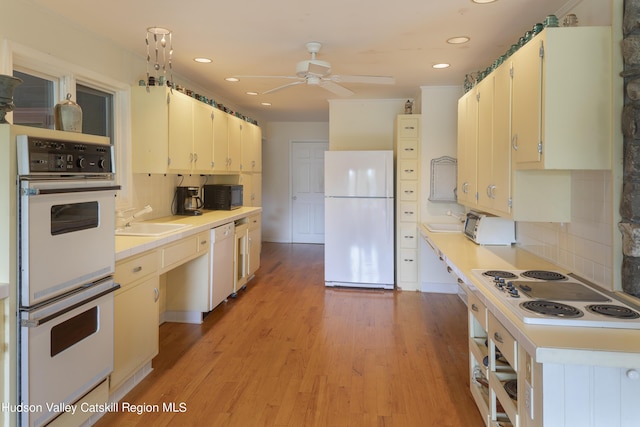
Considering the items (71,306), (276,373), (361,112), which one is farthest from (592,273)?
(361,112)

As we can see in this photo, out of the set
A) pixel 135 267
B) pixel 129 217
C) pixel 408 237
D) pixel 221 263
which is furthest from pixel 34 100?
pixel 408 237

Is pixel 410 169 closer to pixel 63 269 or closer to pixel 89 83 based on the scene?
pixel 89 83

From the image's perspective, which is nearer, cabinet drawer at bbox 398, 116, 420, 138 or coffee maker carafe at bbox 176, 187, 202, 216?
coffee maker carafe at bbox 176, 187, 202, 216

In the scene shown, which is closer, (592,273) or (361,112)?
(592,273)

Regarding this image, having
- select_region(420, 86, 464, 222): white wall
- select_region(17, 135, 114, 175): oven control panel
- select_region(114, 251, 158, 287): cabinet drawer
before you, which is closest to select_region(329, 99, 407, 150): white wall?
select_region(420, 86, 464, 222): white wall

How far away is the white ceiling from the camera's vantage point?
2607 millimetres

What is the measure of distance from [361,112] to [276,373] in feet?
12.8

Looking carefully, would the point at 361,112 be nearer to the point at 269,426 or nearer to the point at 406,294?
the point at 406,294

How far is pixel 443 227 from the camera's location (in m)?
4.49

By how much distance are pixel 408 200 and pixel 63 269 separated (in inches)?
152

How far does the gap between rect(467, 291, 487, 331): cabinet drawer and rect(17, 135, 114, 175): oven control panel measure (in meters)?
1.97

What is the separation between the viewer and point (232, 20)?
2.86 meters

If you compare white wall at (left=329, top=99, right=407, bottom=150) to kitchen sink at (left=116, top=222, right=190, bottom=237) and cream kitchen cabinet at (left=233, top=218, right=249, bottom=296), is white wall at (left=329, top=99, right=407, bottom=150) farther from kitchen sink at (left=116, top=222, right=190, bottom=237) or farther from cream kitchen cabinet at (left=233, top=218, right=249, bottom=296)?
kitchen sink at (left=116, top=222, right=190, bottom=237)

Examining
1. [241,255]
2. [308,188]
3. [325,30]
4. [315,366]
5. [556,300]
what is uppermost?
[325,30]
